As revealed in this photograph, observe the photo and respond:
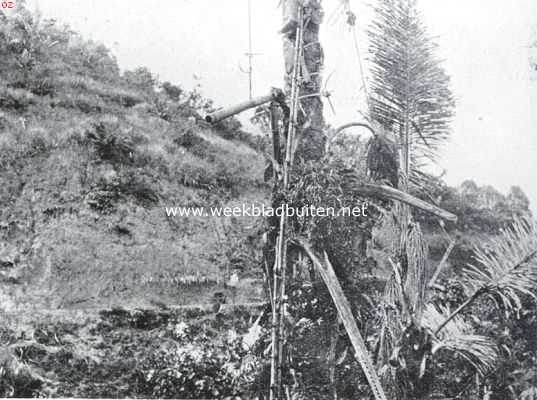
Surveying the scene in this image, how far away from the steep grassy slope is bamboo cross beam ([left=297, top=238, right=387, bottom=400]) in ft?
1.17

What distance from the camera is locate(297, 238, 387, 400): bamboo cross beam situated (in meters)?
1.44

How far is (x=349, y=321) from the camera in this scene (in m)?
1.50

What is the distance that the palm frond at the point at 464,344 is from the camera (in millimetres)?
1862

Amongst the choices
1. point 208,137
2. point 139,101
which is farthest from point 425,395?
point 139,101

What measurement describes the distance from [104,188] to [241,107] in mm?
2144

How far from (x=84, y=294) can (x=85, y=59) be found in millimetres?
3757

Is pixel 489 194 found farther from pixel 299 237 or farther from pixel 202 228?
pixel 299 237

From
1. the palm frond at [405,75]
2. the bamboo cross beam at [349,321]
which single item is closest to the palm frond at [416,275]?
the bamboo cross beam at [349,321]

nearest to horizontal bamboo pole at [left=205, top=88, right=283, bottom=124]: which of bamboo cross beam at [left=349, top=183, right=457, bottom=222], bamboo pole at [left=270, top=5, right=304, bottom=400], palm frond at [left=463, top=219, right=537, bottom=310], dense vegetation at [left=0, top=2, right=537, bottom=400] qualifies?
bamboo pole at [left=270, top=5, right=304, bottom=400]

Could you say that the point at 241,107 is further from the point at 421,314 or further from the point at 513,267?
the point at 513,267

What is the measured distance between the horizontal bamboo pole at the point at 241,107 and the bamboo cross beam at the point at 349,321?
1.61 feet

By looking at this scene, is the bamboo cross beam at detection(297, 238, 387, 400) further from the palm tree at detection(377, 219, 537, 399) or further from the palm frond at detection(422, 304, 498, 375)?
the palm frond at detection(422, 304, 498, 375)

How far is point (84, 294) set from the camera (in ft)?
9.35

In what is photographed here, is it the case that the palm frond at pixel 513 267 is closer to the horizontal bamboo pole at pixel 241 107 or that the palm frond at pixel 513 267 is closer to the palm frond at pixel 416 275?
the palm frond at pixel 416 275
